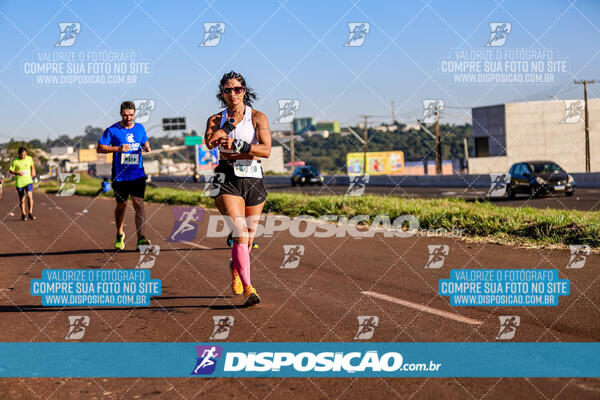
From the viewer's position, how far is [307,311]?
18.6 feet

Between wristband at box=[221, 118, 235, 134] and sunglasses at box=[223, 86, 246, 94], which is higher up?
sunglasses at box=[223, 86, 246, 94]

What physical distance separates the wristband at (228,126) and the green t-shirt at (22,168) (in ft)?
43.2

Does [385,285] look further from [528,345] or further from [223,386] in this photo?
[223,386]

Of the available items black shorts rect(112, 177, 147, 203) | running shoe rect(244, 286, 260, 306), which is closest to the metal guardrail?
black shorts rect(112, 177, 147, 203)

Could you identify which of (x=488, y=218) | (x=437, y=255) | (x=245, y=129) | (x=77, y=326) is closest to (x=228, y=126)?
(x=245, y=129)

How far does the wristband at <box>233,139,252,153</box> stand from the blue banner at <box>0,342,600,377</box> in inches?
68.9

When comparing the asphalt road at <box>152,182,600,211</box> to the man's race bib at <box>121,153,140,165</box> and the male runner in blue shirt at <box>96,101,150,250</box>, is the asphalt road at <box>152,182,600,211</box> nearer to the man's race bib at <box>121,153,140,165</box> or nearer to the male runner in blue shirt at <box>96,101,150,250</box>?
the male runner in blue shirt at <box>96,101,150,250</box>

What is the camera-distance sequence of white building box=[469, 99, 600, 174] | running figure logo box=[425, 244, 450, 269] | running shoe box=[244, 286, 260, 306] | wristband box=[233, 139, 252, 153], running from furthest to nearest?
white building box=[469, 99, 600, 174]
running figure logo box=[425, 244, 450, 269]
running shoe box=[244, 286, 260, 306]
wristband box=[233, 139, 252, 153]

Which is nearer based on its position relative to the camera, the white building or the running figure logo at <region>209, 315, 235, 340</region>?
the running figure logo at <region>209, 315, 235, 340</region>

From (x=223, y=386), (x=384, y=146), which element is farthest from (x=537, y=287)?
(x=384, y=146)

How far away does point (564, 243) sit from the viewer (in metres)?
9.16

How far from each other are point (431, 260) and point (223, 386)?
4958mm

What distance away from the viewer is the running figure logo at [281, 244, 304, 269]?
27.7ft

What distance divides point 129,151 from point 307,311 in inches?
207
